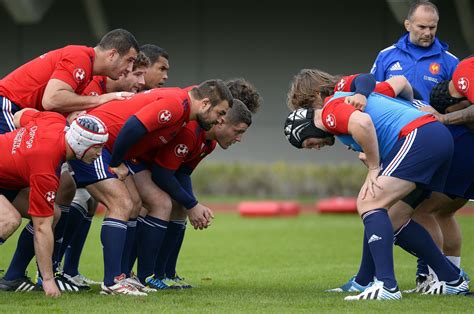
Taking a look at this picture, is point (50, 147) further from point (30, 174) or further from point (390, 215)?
point (390, 215)

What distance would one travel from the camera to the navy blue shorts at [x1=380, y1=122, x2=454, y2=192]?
24.4 ft

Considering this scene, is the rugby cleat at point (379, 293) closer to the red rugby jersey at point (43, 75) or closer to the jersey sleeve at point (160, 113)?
the jersey sleeve at point (160, 113)

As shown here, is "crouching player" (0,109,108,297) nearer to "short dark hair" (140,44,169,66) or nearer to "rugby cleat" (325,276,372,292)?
"short dark hair" (140,44,169,66)

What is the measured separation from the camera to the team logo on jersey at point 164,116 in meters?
7.82

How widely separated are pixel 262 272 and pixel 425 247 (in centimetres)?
288

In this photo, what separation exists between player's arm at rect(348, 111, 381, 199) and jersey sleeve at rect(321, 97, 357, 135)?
54 millimetres

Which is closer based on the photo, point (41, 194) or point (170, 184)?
point (41, 194)

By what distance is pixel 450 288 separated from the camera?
8.05 metres

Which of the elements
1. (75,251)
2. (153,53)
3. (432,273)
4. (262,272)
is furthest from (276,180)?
(432,273)

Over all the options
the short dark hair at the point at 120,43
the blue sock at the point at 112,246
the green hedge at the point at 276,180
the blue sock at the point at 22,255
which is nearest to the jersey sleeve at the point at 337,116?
the blue sock at the point at 112,246

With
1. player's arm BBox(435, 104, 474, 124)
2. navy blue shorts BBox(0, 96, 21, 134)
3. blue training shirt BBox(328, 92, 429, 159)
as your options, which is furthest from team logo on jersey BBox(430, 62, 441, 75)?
navy blue shorts BBox(0, 96, 21, 134)

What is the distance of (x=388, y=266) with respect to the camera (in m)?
7.34

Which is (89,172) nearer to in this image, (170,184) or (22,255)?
(170,184)

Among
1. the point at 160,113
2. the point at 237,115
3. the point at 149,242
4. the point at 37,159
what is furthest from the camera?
the point at 237,115
